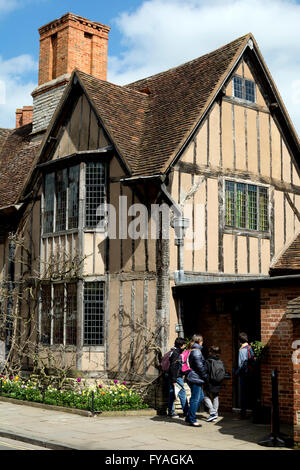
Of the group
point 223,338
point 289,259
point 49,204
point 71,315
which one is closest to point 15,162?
point 49,204

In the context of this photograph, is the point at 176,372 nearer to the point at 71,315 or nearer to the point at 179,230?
Result: the point at 179,230

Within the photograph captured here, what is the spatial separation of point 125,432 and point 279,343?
3.53m

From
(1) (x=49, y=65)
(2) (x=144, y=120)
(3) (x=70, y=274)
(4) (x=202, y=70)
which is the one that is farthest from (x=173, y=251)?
(1) (x=49, y=65)

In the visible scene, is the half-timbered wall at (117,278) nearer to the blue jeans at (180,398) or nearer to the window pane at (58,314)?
the window pane at (58,314)

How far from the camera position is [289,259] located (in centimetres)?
1636

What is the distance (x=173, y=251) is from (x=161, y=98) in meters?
5.22

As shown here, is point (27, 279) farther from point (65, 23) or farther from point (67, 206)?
point (65, 23)

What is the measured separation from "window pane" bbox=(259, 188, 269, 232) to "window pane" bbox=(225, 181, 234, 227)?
1.03 metres

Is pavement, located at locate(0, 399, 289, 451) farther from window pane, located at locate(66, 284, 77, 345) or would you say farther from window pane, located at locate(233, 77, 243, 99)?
window pane, located at locate(233, 77, 243, 99)

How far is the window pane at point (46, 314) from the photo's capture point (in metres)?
16.4

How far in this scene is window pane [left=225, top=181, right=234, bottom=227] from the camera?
51.5 ft

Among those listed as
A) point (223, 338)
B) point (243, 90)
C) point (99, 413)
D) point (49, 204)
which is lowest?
point (99, 413)

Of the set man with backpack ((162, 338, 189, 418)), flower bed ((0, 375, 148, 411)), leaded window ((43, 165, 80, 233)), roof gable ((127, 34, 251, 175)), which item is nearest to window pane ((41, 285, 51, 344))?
flower bed ((0, 375, 148, 411))

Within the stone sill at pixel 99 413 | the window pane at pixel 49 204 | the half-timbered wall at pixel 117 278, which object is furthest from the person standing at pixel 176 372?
the window pane at pixel 49 204
